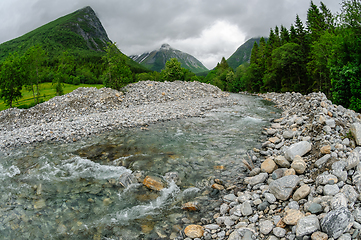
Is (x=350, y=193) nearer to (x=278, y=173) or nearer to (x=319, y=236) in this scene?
(x=319, y=236)

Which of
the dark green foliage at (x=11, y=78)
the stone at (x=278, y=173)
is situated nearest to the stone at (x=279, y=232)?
the stone at (x=278, y=173)

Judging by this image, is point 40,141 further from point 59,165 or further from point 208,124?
point 208,124

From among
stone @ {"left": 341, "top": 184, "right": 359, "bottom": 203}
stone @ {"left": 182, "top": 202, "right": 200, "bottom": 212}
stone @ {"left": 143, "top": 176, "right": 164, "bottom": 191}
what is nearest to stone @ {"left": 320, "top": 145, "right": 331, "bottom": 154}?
stone @ {"left": 341, "top": 184, "right": 359, "bottom": 203}

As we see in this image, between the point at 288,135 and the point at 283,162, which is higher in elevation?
the point at 288,135

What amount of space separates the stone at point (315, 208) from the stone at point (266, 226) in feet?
3.06

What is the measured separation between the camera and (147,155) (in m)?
9.69

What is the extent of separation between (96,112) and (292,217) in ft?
75.3

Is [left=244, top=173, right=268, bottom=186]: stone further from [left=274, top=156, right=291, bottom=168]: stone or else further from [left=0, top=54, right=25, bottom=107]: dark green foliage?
[left=0, top=54, right=25, bottom=107]: dark green foliage

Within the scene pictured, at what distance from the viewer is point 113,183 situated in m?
7.22

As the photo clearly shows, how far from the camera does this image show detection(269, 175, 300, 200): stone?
5.08 m

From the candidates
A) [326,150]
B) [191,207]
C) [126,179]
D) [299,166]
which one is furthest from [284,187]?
[126,179]

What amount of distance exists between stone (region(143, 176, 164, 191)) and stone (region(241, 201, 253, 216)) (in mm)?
2959

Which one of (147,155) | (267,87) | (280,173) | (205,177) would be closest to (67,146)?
(147,155)

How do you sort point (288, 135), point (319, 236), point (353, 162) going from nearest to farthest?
point (319, 236) < point (353, 162) < point (288, 135)
